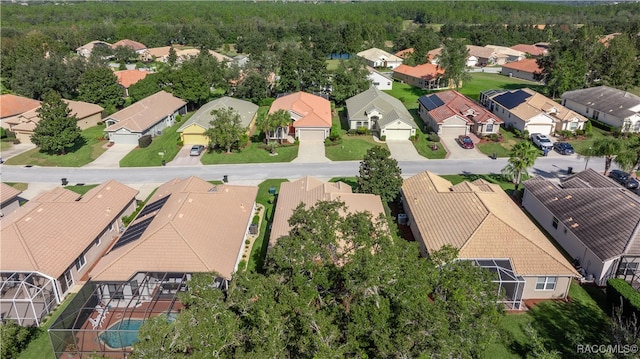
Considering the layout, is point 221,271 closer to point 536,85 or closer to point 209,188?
point 209,188

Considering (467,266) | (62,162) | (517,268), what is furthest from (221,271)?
(62,162)

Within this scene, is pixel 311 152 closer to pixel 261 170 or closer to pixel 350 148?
pixel 350 148

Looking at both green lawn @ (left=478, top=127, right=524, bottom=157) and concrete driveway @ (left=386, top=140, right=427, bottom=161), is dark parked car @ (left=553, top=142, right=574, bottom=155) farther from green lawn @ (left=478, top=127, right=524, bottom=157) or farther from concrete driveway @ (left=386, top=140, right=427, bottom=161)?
concrete driveway @ (left=386, top=140, right=427, bottom=161)

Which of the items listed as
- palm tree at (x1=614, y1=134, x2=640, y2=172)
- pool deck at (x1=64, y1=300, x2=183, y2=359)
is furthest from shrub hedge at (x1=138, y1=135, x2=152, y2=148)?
palm tree at (x1=614, y1=134, x2=640, y2=172)

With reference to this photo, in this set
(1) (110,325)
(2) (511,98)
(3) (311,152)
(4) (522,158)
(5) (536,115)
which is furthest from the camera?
(2) (511,98)

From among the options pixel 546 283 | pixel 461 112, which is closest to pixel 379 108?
pixel 461 112

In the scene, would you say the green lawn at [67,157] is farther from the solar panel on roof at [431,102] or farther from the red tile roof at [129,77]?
the solar panel on roof at [431,102]

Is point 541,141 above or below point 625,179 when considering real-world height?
above
